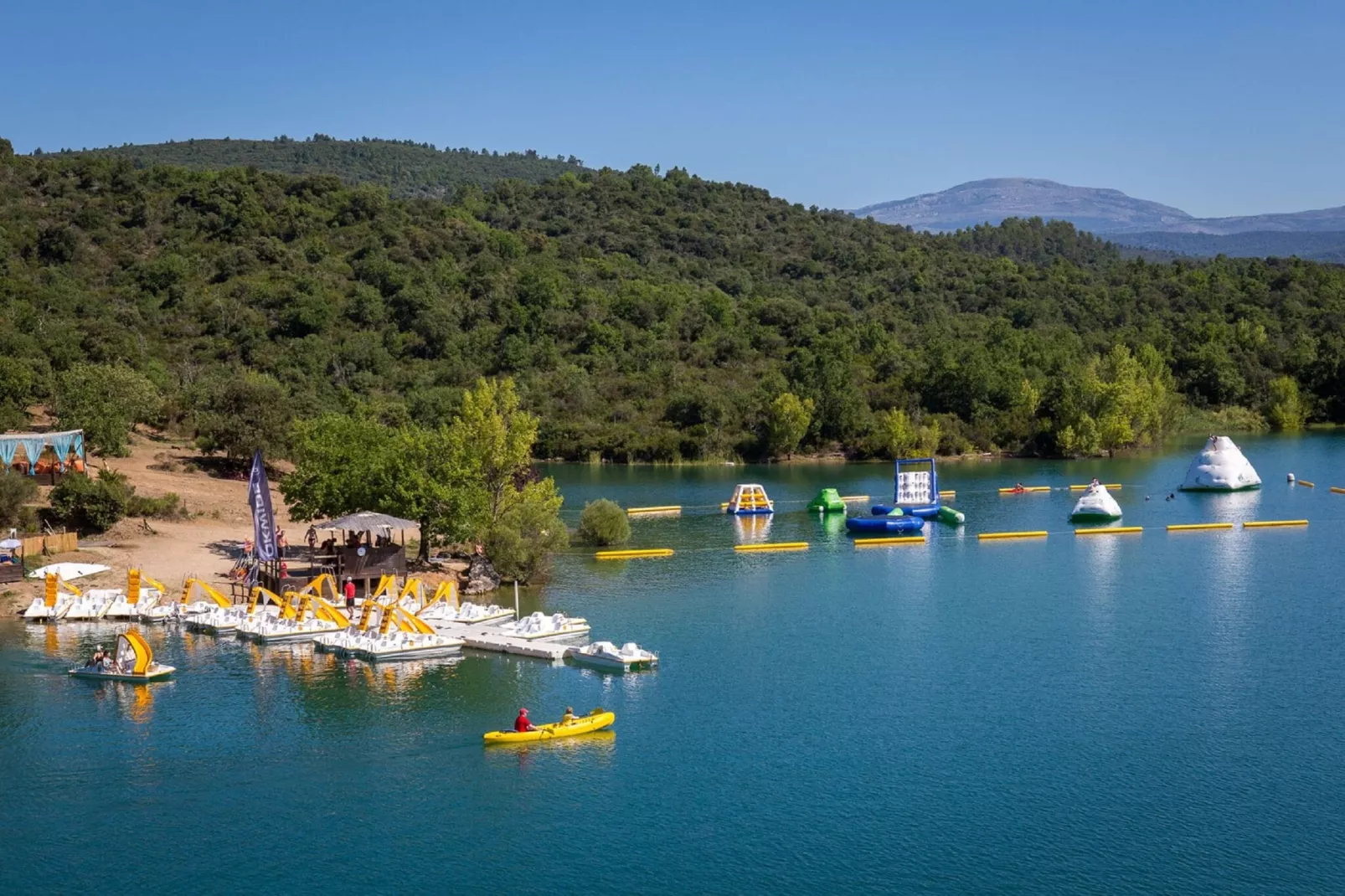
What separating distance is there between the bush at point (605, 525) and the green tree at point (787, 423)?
41.7m

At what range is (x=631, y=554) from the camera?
192ft

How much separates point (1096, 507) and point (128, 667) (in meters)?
47.6

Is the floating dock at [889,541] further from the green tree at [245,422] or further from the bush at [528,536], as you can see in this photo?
the green tree at [245,422]

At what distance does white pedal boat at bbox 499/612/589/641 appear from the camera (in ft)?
136

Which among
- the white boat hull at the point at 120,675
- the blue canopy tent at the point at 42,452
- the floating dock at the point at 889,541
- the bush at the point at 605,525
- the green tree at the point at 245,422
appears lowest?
the white boat hull at the point at 120,675

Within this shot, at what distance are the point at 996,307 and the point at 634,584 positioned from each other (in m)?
99.0

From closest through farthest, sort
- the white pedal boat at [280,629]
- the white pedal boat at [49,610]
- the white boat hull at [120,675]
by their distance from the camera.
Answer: the white boat hull at [120,675], the white pedal boat at [280,629], the white pedal boat at [49,610]

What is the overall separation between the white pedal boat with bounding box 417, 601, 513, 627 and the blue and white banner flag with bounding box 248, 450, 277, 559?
6.34 metres

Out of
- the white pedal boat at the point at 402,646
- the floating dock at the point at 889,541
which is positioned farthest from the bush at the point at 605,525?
the white pedal boat at the point at 402,646

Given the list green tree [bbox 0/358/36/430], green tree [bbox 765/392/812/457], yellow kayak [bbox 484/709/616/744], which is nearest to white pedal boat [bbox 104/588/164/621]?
yellow kayak [bbox 484/709/616/744]

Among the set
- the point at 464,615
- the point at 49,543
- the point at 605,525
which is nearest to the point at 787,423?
the point at 605,525

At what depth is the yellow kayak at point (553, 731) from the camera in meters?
32.3

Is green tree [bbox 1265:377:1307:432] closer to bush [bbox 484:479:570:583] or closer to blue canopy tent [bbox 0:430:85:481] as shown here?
bush [bbox 484:479:570:583]

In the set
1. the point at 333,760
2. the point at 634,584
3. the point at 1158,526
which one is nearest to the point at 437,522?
the point at 634,584
